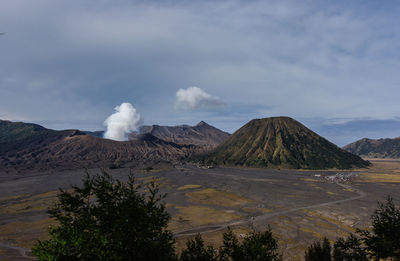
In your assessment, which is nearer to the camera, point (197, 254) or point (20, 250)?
point (197, 254)

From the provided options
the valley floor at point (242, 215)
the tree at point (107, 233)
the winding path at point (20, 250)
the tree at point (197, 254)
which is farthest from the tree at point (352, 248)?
the winding path at point (20, 250)

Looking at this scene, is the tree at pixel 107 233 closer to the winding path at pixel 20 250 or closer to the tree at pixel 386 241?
the tree at pixel 386 241

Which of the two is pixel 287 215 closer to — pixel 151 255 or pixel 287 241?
pixel 287 241

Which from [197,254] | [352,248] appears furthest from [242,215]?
[197,254]

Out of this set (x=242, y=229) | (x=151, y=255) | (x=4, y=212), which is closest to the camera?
(x=151, y=255)

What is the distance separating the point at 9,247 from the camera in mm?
43562

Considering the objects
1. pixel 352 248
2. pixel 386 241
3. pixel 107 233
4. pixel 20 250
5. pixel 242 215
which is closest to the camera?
pixel 107 233

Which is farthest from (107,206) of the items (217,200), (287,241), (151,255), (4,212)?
(4,212)

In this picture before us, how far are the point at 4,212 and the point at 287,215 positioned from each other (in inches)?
3390

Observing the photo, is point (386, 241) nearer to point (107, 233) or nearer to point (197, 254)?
point (197, 254)

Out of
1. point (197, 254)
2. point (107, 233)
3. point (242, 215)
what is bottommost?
point (242, 215)

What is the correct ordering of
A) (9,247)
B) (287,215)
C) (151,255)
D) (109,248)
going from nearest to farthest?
(109,248) → (151,255) → (9,247) → (287,215)

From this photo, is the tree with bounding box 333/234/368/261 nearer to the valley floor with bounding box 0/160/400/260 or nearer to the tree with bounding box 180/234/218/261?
the valley floor with bounding box 0/160/400/260

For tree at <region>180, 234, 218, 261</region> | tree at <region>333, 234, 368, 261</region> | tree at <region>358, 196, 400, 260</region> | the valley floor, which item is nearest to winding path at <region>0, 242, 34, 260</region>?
the valley floor
